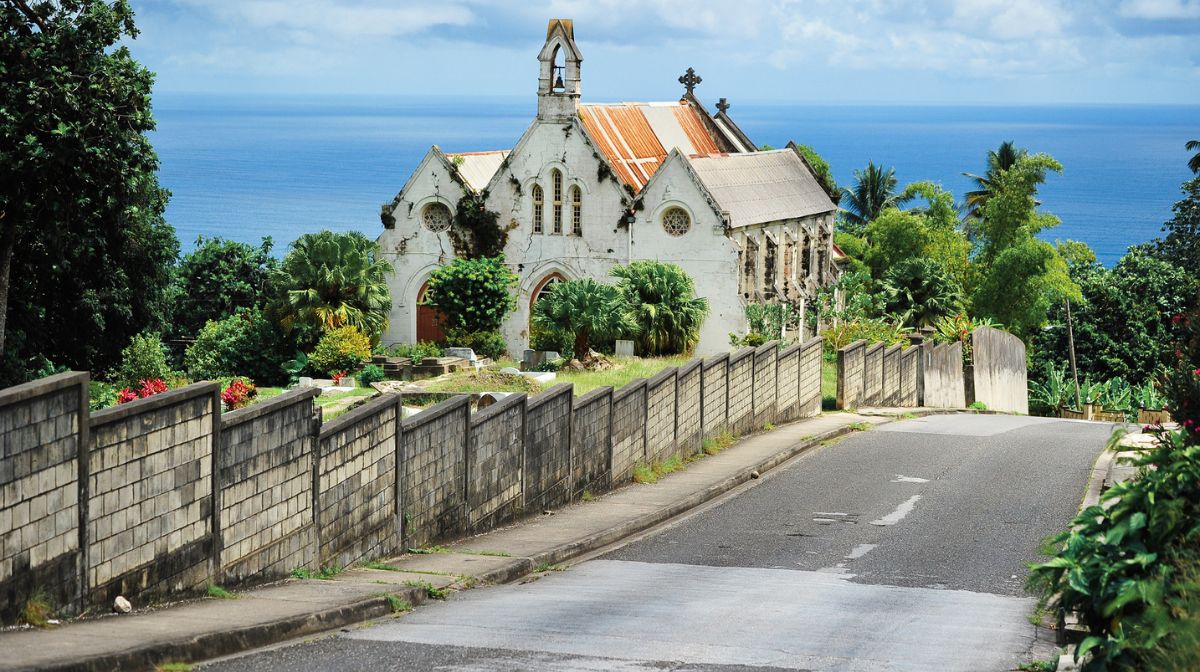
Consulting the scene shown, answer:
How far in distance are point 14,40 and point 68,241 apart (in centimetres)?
637

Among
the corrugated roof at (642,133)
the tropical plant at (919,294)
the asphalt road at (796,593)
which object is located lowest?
the asphalt road at (796,593)

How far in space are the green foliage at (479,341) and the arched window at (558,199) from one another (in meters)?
5.16

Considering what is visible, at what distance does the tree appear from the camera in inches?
1635

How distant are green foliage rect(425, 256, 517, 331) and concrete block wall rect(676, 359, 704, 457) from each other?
23.3 m

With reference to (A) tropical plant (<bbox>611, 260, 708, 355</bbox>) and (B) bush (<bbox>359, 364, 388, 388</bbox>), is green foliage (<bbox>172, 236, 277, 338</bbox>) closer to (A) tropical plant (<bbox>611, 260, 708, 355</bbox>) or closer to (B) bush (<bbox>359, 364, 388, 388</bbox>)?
(B) bush (<bbox>359, 364, 388, 388</bbox>)

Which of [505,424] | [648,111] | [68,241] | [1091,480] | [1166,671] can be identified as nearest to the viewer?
[1166,671]

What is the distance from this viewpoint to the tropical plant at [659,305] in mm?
47375

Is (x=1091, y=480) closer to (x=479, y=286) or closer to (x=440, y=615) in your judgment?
(x=440, y=615)

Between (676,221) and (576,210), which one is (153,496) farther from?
(576,210)

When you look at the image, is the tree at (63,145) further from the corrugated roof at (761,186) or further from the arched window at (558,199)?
the corrugated roof at (761,186)

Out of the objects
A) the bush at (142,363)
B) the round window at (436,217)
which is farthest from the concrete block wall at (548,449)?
the round window at (436,217)

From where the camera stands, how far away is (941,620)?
13.9m

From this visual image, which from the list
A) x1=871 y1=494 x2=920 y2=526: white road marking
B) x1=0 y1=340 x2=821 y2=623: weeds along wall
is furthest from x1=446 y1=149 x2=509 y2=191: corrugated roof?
x1=871 y1=494 x2=920 y2=526: white road marking

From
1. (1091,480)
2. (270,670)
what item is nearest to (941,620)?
(270,670)
